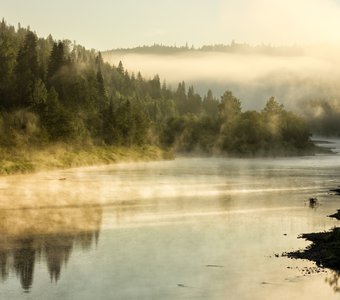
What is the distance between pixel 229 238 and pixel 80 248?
11.9 meters

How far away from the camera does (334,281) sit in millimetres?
36188

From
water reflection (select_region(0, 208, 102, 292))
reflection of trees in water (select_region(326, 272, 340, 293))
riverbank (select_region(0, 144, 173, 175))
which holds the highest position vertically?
reflection of trees in water (select_region(326, 272, 340, 293))

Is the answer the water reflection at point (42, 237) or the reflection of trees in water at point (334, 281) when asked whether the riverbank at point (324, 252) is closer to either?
the reflection of trees in water at point (334, 281)

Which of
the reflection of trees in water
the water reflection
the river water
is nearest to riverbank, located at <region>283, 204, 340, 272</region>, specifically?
the river water

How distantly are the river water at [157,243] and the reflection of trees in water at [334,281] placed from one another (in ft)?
0.70

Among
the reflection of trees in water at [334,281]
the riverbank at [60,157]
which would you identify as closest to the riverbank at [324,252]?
the reflection of trees in water at [334,281]

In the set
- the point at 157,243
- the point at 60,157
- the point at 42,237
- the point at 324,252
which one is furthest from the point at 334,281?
the point at 60,157

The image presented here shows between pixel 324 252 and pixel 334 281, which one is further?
pixel 324 252

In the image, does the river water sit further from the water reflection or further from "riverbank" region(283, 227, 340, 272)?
"riverbank" region(283, 227, 340, 272)

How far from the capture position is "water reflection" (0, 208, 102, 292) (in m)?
38.5

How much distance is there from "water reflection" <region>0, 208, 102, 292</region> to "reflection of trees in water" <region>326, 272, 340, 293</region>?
602 inches

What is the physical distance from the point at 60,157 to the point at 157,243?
4271 inches

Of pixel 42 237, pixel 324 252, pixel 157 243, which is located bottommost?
pixel 42 237

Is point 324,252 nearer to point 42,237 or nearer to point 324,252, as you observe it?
point 324,252
